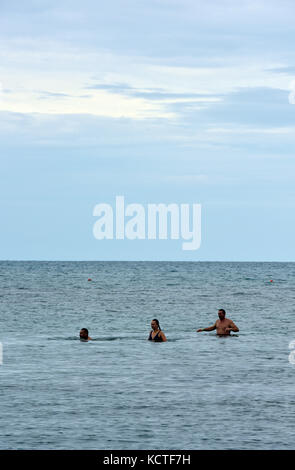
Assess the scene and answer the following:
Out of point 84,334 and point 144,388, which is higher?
point 84,334

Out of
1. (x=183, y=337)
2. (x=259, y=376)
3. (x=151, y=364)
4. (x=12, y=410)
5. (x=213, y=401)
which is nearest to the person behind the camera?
(x=12, y=410)

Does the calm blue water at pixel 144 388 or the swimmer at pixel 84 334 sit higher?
the swimmer at pixel 84 334

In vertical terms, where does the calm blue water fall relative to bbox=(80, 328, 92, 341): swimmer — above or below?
below

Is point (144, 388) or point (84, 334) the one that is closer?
point (144, 388)

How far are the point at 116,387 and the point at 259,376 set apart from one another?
4.89 m

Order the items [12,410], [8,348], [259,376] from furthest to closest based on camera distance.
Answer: [8,348] < [259,376] < [12,410]

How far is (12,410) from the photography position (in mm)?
18688

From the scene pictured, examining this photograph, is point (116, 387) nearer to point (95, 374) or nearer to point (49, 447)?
point (95, 374)

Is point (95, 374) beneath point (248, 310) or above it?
beneath

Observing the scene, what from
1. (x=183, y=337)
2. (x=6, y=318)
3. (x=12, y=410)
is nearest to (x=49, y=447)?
(x=12, y=410)

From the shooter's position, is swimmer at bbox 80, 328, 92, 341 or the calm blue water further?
swimmer at bbox 80, 328, 92, 341

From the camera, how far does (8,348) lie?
30.6m

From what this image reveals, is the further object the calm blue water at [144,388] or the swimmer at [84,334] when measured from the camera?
the swimmer at [84,334]
